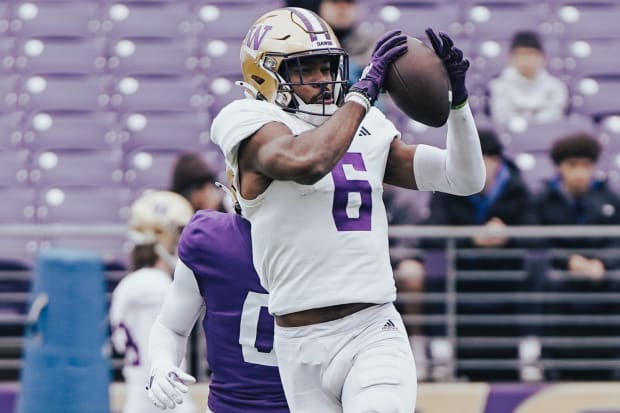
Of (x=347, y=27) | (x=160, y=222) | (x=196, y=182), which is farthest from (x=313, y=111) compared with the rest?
(x=347, y=27)

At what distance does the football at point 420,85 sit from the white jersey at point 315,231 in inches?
10.3

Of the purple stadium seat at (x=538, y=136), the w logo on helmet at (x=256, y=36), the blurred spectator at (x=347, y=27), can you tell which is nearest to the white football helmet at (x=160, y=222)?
the blurred spectator at (x=347, y=27)

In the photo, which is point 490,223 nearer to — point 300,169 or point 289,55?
point 289,55

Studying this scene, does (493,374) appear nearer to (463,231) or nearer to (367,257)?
(463,231)

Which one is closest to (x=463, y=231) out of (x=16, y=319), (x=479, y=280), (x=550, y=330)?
(x=479, y=280)

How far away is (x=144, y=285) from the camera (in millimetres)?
6480

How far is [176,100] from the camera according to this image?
355 inches

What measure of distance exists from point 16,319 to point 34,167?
1648 millimetres

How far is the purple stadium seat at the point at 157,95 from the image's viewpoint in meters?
8.98

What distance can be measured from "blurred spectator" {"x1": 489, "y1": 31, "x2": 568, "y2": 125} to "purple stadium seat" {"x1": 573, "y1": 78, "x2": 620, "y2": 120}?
451 millimetres

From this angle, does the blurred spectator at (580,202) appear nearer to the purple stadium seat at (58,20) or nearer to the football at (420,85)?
the football at (420,85)

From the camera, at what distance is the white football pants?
388 centimetres

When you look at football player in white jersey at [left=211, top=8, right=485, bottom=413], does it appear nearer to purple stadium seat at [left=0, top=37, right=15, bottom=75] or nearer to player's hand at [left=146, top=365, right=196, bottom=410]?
player's hand at [left=146, top=365, right=196, bottom=410]

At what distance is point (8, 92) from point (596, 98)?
3830mm
